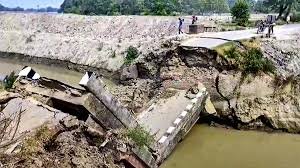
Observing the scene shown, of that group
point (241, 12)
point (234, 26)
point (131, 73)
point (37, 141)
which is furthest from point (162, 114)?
point (241, 12)

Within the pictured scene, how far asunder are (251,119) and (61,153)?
8.81 m

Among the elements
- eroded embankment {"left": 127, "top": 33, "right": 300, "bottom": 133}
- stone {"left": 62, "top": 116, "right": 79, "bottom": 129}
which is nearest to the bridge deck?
eroded embankment {"left": 127, "top": 33, "right": 300, "bottom": 133}

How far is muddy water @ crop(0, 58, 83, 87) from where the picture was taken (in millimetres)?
25391

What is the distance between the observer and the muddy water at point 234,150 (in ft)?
39.0

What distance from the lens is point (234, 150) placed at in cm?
1281

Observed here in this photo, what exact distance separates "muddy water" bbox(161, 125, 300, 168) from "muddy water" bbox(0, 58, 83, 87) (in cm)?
1115

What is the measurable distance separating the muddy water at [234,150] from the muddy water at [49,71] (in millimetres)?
11146

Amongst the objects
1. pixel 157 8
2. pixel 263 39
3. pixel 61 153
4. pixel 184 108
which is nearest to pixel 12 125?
pixel 61 153

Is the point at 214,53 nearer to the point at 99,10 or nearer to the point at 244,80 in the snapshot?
the point at 244,80

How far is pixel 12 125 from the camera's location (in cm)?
739

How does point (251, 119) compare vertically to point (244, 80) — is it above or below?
below

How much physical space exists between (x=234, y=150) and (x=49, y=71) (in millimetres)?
18376

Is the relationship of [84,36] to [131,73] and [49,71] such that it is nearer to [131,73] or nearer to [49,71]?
[49,71]

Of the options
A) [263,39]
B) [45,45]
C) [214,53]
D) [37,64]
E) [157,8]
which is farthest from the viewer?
[157,8]
